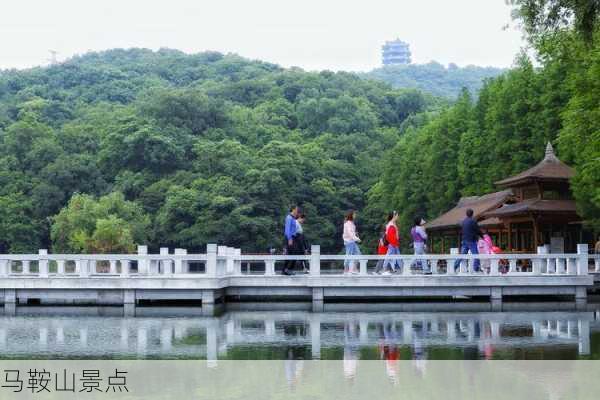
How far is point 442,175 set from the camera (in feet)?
172

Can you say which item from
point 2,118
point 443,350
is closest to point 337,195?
point 2,118

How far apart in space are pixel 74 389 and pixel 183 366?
2.32 meters

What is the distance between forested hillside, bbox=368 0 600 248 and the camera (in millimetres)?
23188

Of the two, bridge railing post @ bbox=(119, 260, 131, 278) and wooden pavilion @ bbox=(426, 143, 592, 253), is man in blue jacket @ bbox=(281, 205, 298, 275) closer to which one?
bridge railing post @ bbox=(119, 260, 131, 278)

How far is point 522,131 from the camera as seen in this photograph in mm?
42219

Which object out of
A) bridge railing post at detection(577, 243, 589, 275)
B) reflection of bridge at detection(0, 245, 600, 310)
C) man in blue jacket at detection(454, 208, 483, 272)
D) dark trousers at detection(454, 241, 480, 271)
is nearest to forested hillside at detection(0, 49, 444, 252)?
reflection of bridge at detection(0, 245, 600, 310)

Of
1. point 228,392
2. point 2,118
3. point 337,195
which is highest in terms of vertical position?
point 2,118

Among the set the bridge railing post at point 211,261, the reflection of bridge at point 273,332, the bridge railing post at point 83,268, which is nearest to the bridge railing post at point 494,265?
the reflection of bridge at point 273,332

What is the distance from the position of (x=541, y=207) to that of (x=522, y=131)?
851 centimetres

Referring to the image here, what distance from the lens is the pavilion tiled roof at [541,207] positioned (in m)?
34.2

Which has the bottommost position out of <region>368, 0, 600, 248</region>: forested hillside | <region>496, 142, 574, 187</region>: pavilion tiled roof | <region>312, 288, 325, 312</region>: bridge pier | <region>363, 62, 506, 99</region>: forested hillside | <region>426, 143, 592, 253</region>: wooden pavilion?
<region>312, 288, 325, 312</region>: bridge pier

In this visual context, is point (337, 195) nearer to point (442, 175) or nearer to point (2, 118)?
point (442, 175)

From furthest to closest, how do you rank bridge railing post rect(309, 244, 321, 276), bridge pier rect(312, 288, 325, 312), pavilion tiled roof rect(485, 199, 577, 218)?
pavilion tiled roof rect(485, 199, 577, 218) < bridge railing post rect(309, 244, 321, 276) < bridge pier rect(312, 288, 325, 312)

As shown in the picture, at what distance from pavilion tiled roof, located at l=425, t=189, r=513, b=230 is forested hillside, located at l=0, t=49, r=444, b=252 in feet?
57.5
